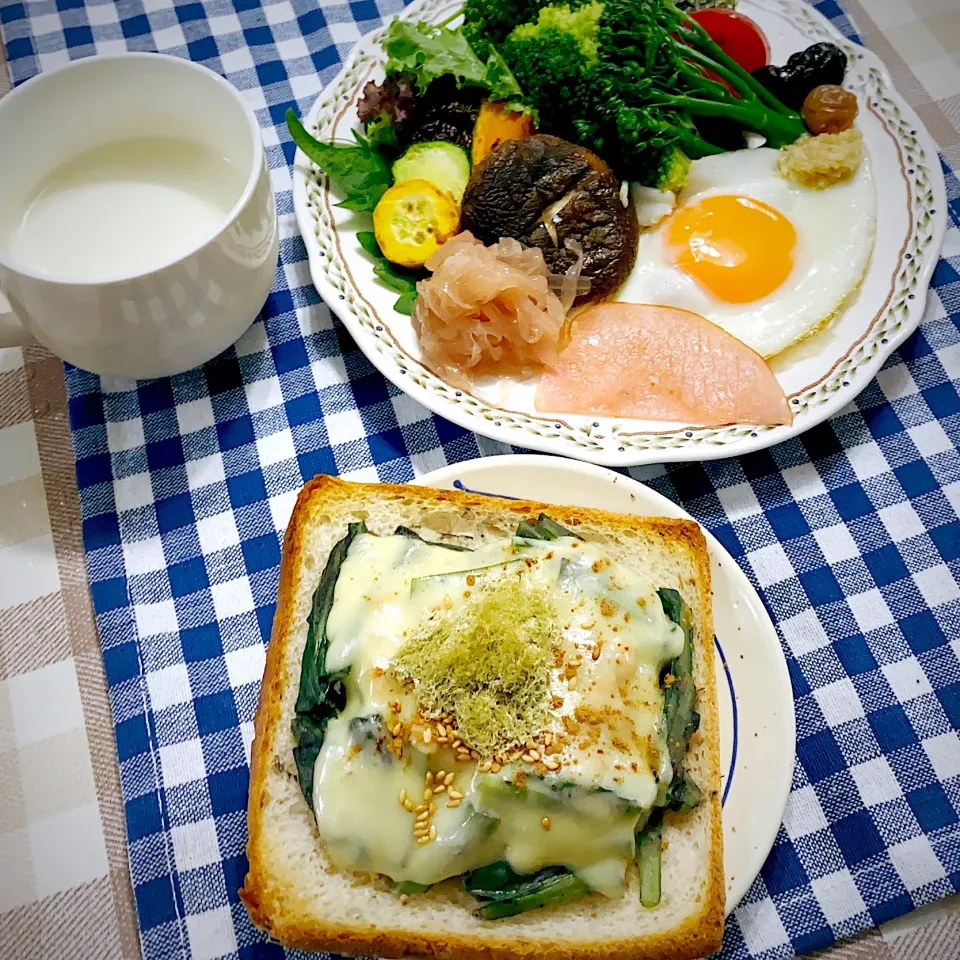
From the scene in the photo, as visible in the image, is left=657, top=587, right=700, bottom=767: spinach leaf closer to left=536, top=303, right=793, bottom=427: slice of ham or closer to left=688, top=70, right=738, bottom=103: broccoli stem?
left=536, top=303, right=793, bottom=427: slice of ham

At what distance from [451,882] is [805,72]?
2906mm

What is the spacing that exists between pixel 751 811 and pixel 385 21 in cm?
325

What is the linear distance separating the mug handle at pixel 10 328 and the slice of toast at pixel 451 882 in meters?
0.97

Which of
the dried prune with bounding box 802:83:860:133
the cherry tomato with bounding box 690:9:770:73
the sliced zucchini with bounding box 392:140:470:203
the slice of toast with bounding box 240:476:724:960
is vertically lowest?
the slice of toast with bounding box 240:476:724:960

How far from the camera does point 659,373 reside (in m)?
2.75

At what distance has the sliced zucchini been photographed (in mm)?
2967

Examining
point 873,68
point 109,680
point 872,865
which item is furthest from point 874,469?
point 109,680

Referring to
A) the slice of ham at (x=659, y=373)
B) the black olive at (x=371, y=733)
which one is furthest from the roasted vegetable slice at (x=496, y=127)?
the black olive at (x=371, y=733)

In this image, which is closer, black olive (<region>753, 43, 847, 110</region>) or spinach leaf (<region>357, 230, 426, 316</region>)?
spinach leaf (<region>357, 230, 426, 316</region>)

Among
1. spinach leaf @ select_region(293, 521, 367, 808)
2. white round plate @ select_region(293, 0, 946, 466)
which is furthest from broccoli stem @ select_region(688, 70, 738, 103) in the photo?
spinach leaf @ select_region(293, 521, 367, 808)

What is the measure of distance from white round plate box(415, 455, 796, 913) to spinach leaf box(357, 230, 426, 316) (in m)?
0.65

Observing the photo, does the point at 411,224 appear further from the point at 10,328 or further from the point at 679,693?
the point at 679,693

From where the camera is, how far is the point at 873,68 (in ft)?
10.4

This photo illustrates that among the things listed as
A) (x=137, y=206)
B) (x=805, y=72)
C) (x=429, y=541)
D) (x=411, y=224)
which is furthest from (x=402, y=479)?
(x=805, y=72)
